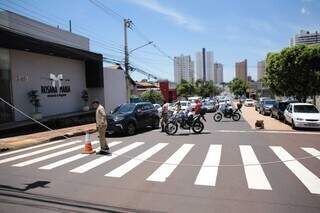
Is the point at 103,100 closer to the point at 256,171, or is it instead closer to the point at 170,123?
the point at 170,123

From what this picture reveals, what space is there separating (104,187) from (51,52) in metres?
19.6

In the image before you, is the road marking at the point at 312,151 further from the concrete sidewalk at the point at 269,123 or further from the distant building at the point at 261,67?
the distant building at the point at 261,67

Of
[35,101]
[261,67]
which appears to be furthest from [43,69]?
[261,67]

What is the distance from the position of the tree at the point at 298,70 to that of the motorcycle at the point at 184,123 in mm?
14870

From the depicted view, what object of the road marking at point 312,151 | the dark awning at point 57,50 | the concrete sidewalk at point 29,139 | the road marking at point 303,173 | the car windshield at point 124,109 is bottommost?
the road marking at point 312,151

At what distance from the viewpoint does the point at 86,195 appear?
7629 mm

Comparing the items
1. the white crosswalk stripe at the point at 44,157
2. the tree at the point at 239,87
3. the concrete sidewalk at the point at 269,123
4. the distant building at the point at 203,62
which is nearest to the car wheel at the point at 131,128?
the white crosswalk stripe at the point at 44,157

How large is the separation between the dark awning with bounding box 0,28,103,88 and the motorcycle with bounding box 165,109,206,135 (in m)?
9.75

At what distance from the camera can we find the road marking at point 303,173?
26.0 ft

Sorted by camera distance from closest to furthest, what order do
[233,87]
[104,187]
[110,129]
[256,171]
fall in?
1. [104,187]
2. [256,171]
3. [110,129]
4. [233,87]

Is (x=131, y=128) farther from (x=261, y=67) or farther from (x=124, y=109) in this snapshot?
(x=261, y=67)

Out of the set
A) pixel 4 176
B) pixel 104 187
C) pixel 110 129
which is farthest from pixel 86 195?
pixel 110 129

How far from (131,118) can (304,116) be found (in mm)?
9769

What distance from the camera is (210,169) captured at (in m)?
9.98
